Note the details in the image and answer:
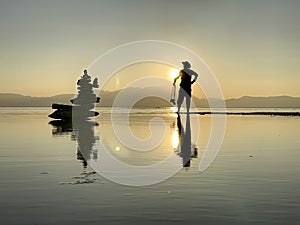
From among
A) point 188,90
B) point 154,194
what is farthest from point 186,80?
point 154,194

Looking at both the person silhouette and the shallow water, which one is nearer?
the shallow water

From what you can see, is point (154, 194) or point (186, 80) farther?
point (186, 80)

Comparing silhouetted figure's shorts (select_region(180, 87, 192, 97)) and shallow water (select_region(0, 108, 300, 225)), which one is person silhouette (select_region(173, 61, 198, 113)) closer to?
silhouetted figure's shorts (select_region(180, 87, 192, 97))

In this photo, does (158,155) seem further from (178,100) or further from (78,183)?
(178,100)

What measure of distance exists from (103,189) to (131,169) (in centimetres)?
307

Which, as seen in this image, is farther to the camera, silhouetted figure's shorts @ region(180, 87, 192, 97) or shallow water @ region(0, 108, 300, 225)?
silhouetted figure's shorts @ region(180, 87, 192, 97)

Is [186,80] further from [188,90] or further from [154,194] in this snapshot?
[154,194]

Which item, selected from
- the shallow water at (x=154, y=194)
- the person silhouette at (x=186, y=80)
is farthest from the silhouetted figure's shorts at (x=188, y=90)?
the shallow water at (x=154, y=194)

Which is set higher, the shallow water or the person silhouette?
the person silhouette

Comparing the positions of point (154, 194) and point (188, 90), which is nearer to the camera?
point (154, 194)

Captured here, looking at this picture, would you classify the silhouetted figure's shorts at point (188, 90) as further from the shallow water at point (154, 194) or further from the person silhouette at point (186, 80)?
the shallow water at point (154, 194)

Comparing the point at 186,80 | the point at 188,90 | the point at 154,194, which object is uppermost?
the point at 186,80

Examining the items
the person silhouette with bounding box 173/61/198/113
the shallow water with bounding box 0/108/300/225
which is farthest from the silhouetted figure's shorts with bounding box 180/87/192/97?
the shallow water with bounding box 0/108/300/225

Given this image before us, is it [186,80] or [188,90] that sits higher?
[186,80]
